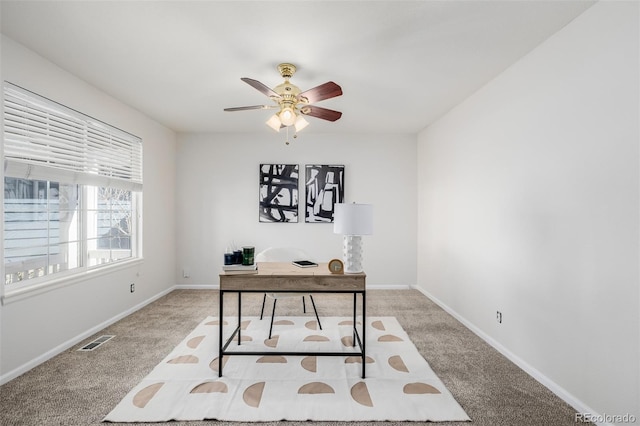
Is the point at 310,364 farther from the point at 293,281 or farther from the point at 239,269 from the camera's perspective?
the point at 239,269

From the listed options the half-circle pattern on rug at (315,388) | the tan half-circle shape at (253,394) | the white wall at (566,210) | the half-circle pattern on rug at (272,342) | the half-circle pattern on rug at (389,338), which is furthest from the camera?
the half-circle pattern on rug at (389,338)

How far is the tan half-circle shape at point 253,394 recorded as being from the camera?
2053mm

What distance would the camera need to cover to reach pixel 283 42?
2.33 m

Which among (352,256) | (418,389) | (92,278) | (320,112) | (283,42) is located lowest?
(418,389)

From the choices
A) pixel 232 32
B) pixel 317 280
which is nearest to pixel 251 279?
pixel 317 280

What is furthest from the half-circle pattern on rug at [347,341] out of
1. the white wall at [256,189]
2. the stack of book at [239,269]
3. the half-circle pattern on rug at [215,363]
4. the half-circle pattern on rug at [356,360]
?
the white wall at [256,189]

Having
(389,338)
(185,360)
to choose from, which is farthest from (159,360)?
(389,338)

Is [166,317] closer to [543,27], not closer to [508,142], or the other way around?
[508,142]

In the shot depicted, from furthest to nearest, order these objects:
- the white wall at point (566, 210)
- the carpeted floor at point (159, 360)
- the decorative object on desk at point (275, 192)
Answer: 1. the decorative object on desk at point (275, 192)
2. the carpeted floor at point (159, 360)
3. the white wall at point (566, 210)

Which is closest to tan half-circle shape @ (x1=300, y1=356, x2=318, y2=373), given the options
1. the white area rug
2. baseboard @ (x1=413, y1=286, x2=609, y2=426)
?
the white area rug

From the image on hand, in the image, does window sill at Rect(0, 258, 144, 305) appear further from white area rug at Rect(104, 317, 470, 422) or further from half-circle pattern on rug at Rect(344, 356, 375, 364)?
half-circle pattern on rug at Rect(344, 356, 375, 364)

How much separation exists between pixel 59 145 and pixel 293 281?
2.43 metres

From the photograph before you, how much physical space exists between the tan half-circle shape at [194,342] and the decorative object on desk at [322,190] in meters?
2.49

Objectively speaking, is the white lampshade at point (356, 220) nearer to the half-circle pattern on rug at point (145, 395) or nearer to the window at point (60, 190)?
the half-circle pattern on rug at point (145, 395)
